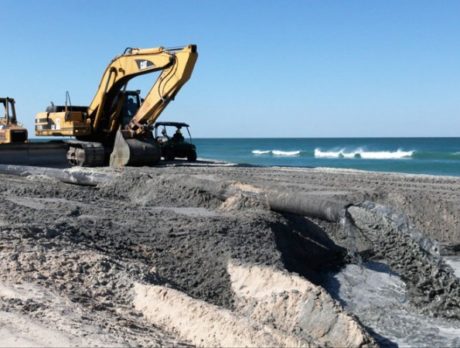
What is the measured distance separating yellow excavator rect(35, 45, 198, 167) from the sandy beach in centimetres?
633

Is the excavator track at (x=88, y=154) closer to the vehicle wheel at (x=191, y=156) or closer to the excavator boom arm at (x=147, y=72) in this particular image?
the excavator boom arm at (x=147, y=72)

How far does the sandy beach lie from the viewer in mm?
4320

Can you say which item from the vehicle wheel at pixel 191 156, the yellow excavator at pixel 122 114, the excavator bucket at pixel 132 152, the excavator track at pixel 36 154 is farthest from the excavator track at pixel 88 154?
the vehicle wheel at pixel 191 156

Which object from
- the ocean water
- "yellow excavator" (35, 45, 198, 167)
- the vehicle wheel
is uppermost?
"yellow excavator" (35, 45, 198, 167)

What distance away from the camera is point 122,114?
18.6 meters

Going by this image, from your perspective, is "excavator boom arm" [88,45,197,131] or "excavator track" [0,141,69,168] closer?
"excavator boom arm" [88,45,197,131]

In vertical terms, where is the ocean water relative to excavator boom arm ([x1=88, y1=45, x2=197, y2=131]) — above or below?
below

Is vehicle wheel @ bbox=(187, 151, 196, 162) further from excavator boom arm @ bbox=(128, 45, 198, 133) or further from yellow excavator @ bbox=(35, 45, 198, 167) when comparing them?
excavator boom arm @ bbox=(128, 45, 198, 133)

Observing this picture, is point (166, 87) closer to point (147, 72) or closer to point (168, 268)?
point (147, 72)

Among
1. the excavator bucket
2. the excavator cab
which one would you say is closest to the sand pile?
the excavator bucket

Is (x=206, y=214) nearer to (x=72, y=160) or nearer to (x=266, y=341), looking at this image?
(x=266, y=341)

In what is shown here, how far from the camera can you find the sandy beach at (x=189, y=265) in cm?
432

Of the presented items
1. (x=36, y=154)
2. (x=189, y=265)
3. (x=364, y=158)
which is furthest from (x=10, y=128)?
(x=364, y=158)

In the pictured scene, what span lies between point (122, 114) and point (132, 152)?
8.77ft
